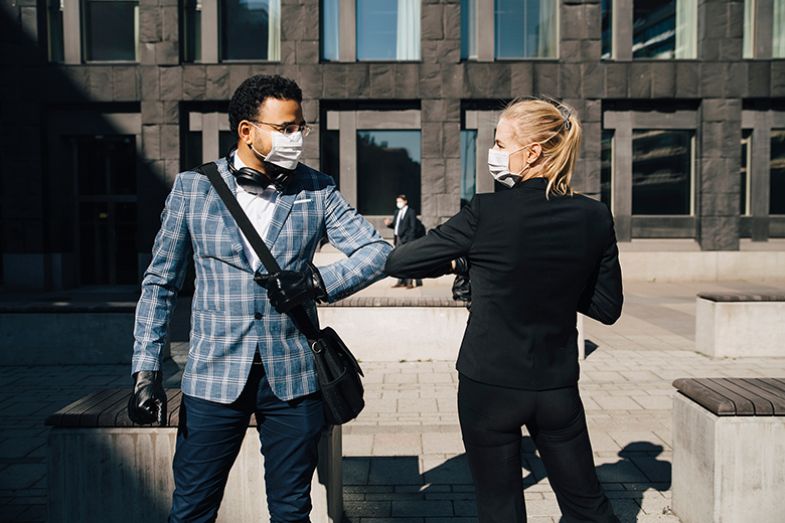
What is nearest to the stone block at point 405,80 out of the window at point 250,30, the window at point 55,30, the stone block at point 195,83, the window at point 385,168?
the window at point 385,168

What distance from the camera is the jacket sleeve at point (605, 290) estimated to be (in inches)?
103

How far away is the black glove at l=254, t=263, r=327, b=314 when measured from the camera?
2.38 m

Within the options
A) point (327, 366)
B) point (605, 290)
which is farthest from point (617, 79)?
point (327, 366)

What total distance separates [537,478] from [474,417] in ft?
7.83

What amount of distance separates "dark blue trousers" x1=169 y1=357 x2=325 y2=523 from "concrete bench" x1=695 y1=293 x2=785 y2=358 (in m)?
7.25

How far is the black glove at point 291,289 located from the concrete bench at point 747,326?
7347 mm

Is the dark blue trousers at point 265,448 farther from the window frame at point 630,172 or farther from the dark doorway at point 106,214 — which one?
the dark doorway at point 106,214

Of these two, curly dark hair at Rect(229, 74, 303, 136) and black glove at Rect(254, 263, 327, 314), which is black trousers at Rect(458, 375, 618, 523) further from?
curly dark hair at Rect(229, 74, 303, 136)

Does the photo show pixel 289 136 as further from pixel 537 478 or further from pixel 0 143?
pixel 0 143

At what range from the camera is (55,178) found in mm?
19156

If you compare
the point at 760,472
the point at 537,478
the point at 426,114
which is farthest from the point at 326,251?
the point at 760,472

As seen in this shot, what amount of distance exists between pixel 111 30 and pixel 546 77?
11.5 meters

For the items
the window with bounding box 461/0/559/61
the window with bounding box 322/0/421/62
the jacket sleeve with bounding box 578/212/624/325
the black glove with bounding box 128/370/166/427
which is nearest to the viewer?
the black glove with bounding box 128/370/166/427

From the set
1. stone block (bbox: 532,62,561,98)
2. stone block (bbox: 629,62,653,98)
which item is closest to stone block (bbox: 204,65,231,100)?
stone block (bbox: 532,62,561,98)
